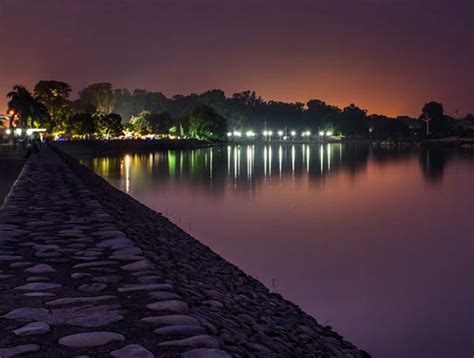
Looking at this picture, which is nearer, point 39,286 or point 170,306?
point 170,306

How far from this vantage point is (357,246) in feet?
63.5

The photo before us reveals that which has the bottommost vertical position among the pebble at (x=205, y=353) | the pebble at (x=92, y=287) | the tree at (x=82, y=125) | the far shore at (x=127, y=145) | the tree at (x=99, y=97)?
the pebble at (x=205, y=353)

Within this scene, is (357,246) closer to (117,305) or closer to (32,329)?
(117,305)

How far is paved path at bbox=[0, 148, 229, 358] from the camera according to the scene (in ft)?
15.5

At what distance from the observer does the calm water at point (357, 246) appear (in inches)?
448

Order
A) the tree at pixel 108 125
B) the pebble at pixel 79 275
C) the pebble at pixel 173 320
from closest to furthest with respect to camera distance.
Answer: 1. the pebble at pixel 173 320
2. the pebble at pixel 79 275
3. the tree at pixel 108 125

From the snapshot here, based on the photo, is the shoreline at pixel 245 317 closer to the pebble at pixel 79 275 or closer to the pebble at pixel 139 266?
the pebble at pixel 139 266

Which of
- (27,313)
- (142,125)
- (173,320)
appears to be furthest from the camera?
(142,125)

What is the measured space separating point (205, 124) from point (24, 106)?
49.4 m

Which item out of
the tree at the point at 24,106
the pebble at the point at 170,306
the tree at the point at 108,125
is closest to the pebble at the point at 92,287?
the pebble at the point at 170,306

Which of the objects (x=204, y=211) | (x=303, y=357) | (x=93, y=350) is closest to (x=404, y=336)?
(x=303, y=357)

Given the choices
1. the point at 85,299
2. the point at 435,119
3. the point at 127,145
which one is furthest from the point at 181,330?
the point at 435,119

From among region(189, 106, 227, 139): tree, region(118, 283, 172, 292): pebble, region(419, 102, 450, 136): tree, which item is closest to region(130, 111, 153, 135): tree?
region(189, 106, 227, 139): tree

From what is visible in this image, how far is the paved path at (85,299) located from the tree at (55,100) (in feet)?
340
